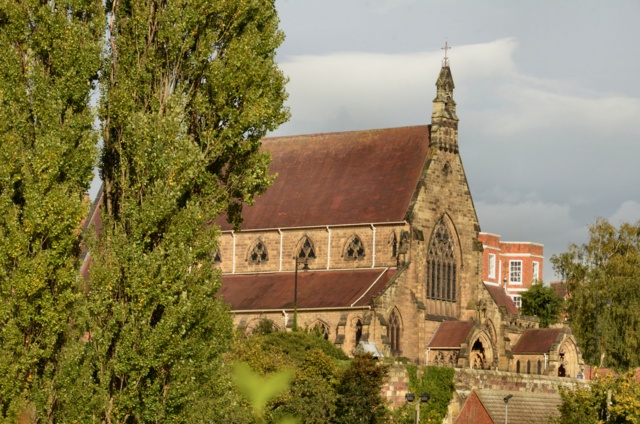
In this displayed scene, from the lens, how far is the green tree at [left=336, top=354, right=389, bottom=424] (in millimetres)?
48156

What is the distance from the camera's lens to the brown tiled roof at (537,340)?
71.0 metres

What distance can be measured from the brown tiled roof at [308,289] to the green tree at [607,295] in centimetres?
1758

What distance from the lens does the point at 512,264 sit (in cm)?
11475

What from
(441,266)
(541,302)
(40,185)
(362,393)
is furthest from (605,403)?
(541,302)

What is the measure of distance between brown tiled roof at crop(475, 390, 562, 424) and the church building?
533cm

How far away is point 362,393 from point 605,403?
9990 millimetres

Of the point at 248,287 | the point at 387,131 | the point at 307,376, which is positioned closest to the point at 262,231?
the point at 248,287

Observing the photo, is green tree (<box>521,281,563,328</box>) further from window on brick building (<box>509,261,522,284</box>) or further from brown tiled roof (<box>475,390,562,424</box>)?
brown tiled roof (<box>475,390,562,424</box>)

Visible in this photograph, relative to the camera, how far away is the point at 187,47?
3117 cm

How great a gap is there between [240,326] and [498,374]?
550 inches

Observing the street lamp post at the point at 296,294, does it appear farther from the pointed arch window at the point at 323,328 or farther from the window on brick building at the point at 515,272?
the window on brick building at the point at 515,272

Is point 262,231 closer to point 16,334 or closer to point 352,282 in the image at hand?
point 352,282

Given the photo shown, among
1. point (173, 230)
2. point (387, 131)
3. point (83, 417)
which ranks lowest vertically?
point (83, 417)

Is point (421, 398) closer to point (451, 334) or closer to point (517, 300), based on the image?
point (451, 334)
